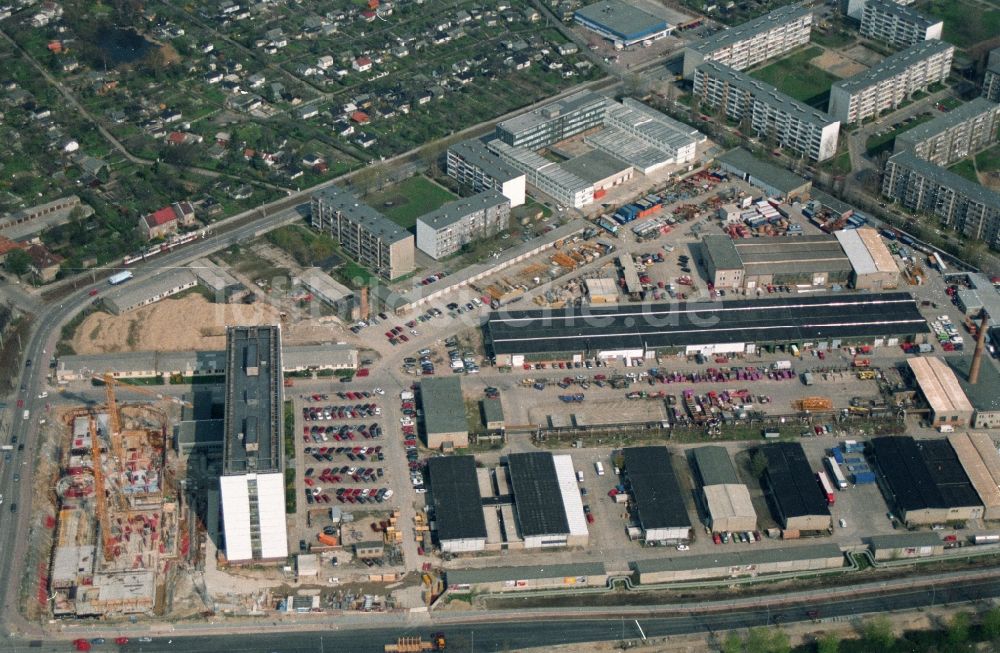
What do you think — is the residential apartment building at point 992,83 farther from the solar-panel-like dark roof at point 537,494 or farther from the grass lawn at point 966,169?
the solar-panel-like dark roof at point 537,494

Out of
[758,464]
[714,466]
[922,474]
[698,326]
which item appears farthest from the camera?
[698,326]

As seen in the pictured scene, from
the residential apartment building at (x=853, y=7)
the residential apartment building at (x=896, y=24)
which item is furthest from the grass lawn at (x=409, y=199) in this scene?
the residential apartment building at (x=853, y=7)

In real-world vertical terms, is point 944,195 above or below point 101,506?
above

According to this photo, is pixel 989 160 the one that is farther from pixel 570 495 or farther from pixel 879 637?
pixel 879 637

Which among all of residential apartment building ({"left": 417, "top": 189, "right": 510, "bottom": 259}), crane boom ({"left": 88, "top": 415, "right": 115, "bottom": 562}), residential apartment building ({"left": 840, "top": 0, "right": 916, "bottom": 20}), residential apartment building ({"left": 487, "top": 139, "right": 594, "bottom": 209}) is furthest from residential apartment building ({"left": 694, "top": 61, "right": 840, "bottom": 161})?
crane boom ({"left": 88, "top": 415, "right": 115, "bottom": 562})

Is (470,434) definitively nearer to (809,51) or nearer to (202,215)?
(202,215)

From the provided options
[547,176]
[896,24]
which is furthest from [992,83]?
[547,176]
